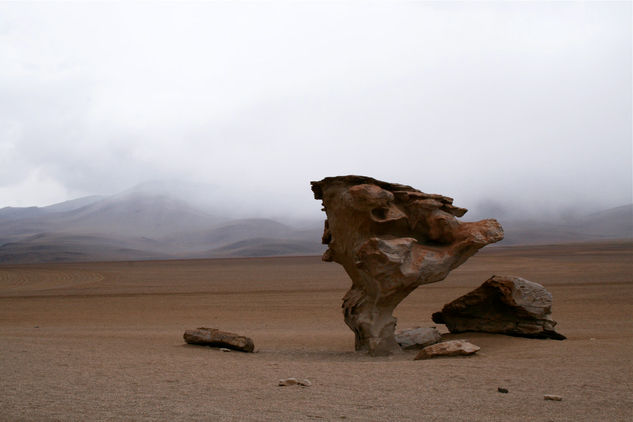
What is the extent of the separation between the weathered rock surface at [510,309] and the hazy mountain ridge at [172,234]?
298ft

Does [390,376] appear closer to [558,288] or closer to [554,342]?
[554,342]

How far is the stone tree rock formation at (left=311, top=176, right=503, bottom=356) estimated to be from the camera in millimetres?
11398

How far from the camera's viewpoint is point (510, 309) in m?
13.0

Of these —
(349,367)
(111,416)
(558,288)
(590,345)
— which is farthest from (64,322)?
(558,288)

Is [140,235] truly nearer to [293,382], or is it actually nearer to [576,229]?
[576,229]

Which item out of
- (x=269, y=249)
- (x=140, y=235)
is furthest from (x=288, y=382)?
(x=140, y=235)

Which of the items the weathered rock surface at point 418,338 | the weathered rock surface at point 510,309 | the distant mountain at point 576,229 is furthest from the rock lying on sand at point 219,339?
the distant mountain at point 576,229

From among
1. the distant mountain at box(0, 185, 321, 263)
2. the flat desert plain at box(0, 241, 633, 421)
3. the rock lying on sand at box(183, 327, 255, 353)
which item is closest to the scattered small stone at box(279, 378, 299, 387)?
the flat desert plain at box(0, 241, 633, 421)

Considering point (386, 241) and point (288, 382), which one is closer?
point (288, 382)

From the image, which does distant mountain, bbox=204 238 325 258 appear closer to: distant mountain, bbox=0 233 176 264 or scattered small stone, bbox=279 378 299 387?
distant mountain, bbox=0 233 176 264

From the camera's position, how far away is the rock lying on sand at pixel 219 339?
40.1 feet

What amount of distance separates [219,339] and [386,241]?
14.8ft

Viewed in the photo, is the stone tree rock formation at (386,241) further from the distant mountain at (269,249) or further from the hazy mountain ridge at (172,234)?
the distant mountain at (269,249)

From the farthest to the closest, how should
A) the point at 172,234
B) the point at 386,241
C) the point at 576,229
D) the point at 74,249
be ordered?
1. the point at 172,234
2. the point at 576,229
3. the point at 74,249
4. the point at 386,241
